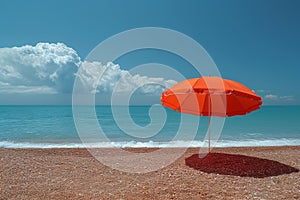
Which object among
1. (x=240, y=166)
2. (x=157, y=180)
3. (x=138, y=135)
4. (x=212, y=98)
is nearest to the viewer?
(x=157, y=180)

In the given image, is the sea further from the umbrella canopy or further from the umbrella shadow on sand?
the umbrella canopy

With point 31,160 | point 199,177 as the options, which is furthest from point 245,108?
point 31,160

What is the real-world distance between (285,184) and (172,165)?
231cm

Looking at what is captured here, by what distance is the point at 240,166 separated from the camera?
16.1 ft

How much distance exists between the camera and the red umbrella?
430 centimetres

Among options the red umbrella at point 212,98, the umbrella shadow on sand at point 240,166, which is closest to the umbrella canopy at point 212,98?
the red umbrella at point 212,98

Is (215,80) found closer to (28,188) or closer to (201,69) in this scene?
(201,69)

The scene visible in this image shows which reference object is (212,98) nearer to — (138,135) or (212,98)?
(212,98)

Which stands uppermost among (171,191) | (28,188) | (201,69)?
(201,69)

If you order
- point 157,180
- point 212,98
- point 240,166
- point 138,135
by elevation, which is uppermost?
point 212,98

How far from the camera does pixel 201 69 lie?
5.05 m

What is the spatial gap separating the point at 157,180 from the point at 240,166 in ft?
7.27

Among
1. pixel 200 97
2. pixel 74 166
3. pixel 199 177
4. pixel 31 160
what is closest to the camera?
pixel 199 177

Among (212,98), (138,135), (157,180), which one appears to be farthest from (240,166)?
(138,135)
